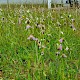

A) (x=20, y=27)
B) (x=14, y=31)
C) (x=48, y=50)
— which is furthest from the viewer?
(x=20, y=27)

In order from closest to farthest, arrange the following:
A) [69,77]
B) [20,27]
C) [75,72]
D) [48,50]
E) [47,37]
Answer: [69,77] → [75,72] → [48,50] → [47,37] → [20,27]

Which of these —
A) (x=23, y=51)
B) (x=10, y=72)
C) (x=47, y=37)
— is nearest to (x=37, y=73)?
(x=10, y=72)

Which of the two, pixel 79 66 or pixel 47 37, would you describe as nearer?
pixel 79 66

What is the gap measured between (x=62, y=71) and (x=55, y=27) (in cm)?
145

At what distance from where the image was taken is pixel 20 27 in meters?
3.21

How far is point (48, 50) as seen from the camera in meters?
2.26

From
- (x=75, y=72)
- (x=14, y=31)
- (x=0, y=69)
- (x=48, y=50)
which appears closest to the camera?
(x=75, y=72)

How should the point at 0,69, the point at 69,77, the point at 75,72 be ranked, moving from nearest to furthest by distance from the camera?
1. the point at 69,77
2. the point at 75,72
3. the point at 0,69

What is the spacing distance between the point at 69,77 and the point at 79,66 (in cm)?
26

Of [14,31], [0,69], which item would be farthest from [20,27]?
[0,69]

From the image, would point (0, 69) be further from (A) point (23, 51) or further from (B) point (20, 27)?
(B) point (20, 27)

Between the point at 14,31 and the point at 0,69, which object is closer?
the point at 0,69

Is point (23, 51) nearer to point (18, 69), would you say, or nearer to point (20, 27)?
point (18, 69)

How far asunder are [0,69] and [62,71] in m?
0.57
